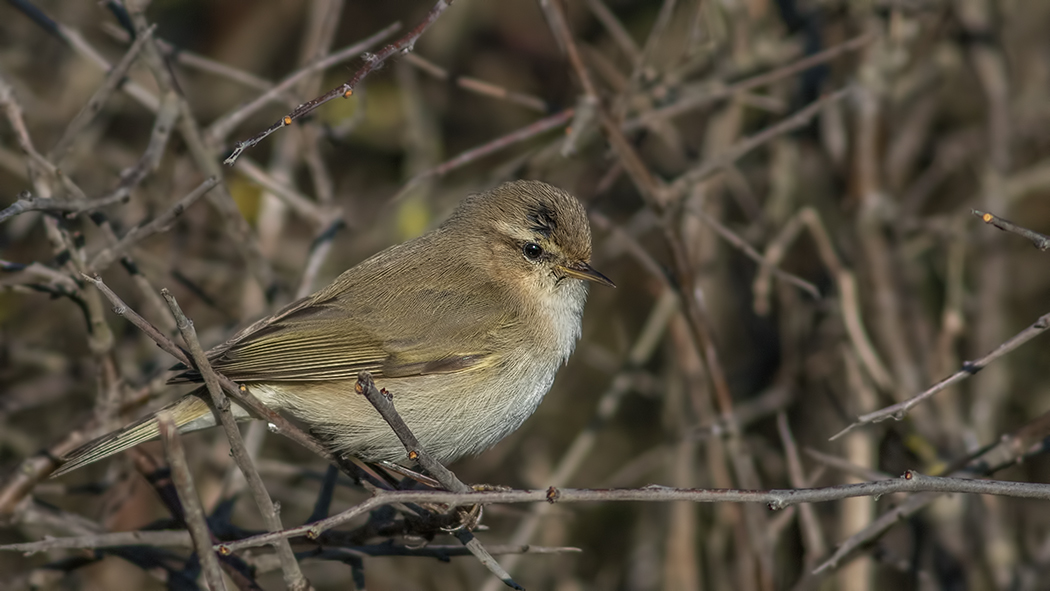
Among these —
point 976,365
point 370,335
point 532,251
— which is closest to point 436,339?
point 370,335

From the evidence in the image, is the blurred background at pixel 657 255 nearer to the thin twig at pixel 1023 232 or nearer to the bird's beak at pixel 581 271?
the bird's beak at pixel 581 271

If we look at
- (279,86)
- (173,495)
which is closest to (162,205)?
(279,86)

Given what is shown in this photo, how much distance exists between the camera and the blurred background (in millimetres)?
4137

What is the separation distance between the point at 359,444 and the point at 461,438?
37 centimetres

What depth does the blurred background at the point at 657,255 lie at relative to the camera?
414 cm

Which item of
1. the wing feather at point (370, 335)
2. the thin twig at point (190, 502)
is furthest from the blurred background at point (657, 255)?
the thin twig at point (190, 502)

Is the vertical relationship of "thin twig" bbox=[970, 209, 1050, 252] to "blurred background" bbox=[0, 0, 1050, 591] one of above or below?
below

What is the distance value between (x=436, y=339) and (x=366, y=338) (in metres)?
0.27

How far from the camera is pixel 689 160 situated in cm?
542

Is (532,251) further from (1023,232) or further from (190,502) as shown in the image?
(190,502)

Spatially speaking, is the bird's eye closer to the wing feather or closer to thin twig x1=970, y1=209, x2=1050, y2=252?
the wing feather

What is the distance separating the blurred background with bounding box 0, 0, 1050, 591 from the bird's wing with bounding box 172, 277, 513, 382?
480 millimetres

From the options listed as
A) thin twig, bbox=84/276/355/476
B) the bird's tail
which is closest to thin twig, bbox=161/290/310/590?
thin twig, bbox=84/276/355/476

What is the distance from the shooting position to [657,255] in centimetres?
667
